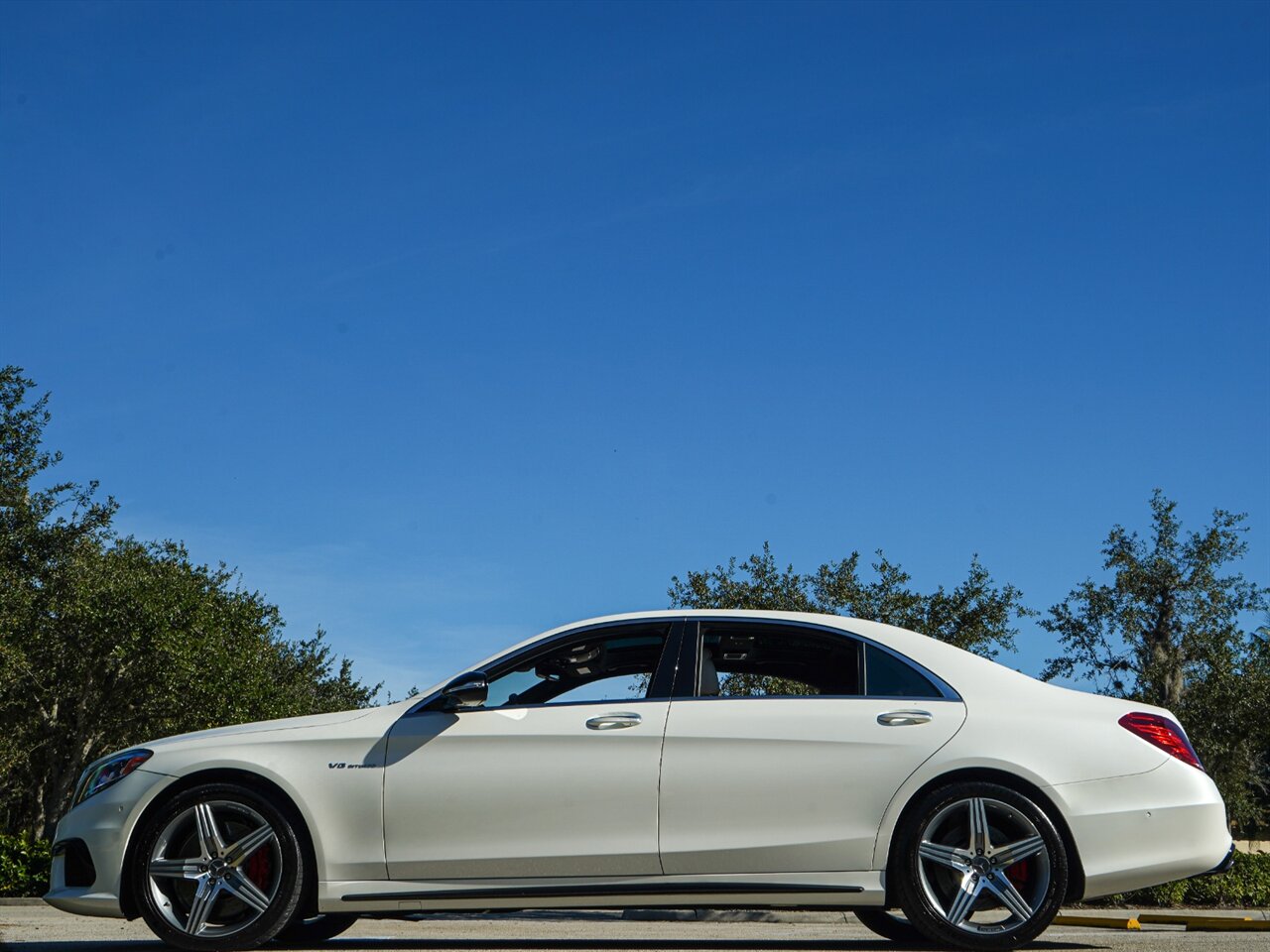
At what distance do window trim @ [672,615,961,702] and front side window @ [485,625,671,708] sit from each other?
0.15 meters

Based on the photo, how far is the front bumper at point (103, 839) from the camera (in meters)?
6.94

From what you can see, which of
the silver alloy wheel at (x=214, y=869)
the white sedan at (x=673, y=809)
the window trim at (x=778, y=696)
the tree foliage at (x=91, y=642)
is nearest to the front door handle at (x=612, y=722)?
the white sedan at (x=673, y=809)

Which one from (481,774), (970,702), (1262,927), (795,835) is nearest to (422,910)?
(481,774)

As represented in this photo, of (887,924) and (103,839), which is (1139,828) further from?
(103,839)

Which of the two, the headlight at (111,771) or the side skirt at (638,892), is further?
the headlight at (111,771)

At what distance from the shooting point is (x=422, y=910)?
22.3ft

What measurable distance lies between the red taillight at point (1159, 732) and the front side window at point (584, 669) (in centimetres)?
235

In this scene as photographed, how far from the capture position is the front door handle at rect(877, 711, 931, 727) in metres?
6.80

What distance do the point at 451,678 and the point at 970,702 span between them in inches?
102

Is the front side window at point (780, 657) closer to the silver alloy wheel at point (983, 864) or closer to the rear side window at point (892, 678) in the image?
the rear side window at point (892, 678)

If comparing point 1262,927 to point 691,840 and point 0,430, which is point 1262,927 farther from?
point 0,430

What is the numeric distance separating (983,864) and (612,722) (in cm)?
190

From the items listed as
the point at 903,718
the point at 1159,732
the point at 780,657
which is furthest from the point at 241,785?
the point at 1159,732

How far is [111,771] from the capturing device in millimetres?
7176
